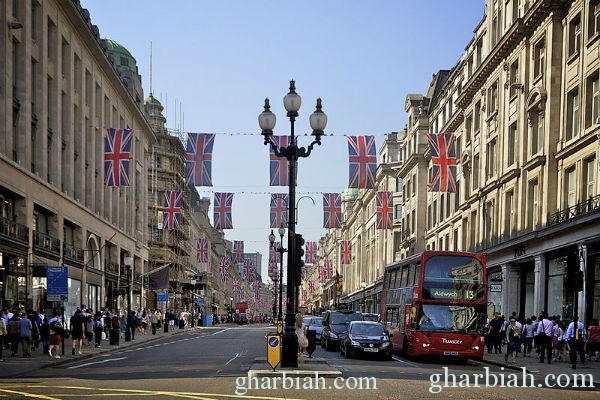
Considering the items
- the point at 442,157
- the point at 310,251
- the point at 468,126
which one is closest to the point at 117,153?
the point at 442,157

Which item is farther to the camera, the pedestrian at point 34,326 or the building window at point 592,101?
the building window at point 592,101

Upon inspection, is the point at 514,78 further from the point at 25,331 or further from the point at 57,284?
the point at 25,331

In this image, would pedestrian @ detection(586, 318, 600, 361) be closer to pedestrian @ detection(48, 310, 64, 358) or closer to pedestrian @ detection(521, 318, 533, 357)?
pedestrian @ detection(521, 318, 533, 357)

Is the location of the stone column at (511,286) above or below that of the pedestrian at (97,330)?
above

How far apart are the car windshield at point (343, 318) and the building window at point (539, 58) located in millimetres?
15331

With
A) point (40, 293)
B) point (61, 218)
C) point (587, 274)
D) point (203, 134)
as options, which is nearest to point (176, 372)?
point (203, 134)

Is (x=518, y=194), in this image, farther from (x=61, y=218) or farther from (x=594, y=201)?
(x=61, y=218)

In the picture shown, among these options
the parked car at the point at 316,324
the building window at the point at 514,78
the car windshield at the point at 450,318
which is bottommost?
the parked car at the point at 316,324

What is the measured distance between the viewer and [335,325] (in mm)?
40906

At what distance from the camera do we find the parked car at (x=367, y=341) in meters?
31.9

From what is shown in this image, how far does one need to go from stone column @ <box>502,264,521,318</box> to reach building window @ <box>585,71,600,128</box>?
13541 millimetres

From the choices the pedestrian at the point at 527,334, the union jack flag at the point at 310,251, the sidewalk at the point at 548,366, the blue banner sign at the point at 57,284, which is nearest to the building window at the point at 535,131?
the pedestrian at the point at 527,334

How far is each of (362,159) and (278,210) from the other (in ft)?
45.0

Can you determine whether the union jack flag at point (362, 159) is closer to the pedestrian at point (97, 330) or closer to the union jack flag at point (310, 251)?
the pedestrian at point (97, 330)
